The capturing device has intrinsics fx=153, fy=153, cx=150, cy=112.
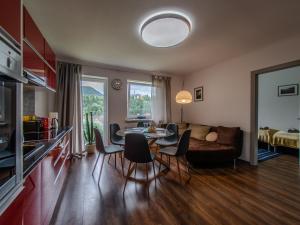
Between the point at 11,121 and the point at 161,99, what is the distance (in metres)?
4.12

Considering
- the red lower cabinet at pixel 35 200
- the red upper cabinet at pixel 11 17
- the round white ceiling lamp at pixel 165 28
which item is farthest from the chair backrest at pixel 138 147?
the red upper cabinet at pixel 11 17

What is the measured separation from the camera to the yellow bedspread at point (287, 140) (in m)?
3.70

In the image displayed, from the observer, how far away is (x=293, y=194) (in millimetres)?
2070

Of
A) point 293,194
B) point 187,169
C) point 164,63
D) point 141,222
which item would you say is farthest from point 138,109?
point 293,194

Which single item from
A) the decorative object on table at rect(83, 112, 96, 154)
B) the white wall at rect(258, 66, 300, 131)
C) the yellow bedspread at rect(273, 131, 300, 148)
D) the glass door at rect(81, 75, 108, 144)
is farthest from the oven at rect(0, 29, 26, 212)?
the white wall at rect(258, 66, 300, 131)

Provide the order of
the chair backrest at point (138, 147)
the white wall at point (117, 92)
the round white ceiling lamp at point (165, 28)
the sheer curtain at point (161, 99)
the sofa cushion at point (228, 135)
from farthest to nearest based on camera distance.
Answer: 1. the sheer curtain at point (161, 99)
2. the white wall at point (117, 92)
3. the sofa cushion at point (228, 135)
4. the chair backrest at point (138, 147)
5. the round white ceiling lamp at point (165, 28)

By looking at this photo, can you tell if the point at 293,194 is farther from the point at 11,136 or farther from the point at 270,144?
the point at 11,136

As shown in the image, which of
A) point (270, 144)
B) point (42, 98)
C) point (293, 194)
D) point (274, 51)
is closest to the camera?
point (293, 194)

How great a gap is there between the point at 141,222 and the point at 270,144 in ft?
14.1

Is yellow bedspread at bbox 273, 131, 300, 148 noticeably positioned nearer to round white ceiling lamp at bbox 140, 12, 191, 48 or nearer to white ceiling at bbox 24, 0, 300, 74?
white ceiling at bbox 24, 0, 300, 74

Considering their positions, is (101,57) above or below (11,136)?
above

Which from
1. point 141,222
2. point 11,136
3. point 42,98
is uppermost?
point 42,98

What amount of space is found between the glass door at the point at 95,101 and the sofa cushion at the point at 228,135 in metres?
2.88

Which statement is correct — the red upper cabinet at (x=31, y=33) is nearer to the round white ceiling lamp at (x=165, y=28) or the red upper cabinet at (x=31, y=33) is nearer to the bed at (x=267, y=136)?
the round white ceiling lamp at (x=165, y=28)
